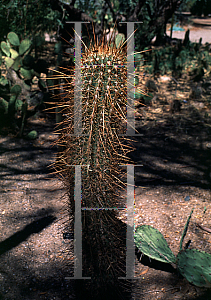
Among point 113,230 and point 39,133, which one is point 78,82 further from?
point 39,133

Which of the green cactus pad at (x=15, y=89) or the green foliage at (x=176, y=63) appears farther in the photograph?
the green foliage at (x=176, y=63)

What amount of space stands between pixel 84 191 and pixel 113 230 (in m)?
0.31

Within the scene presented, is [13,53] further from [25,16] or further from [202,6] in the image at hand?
Result: [202,6]

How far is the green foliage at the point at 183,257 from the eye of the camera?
1.81 meters

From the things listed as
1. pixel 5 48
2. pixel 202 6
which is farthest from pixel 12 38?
pixel 202 6

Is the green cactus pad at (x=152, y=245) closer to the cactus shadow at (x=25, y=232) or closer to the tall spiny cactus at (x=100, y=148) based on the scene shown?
the tall spiny cactus at (x=100, y=148)

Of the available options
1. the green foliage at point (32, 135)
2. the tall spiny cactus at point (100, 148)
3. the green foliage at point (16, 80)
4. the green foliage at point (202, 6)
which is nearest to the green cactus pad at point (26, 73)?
the green foliage at point (16, 80)

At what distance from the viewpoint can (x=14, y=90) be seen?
3781mm

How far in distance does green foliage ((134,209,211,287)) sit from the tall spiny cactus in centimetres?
33

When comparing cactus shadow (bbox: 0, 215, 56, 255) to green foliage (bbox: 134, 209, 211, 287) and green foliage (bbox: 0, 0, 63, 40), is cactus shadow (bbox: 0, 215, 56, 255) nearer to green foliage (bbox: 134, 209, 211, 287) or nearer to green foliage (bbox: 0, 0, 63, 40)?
green foliage (bbox: 134, 209, 211, 287)

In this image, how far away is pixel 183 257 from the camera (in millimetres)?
1924

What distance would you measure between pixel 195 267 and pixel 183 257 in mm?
94

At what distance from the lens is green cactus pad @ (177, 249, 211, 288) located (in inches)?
70.5

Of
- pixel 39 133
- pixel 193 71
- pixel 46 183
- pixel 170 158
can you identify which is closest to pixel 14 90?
pixel 39 133
